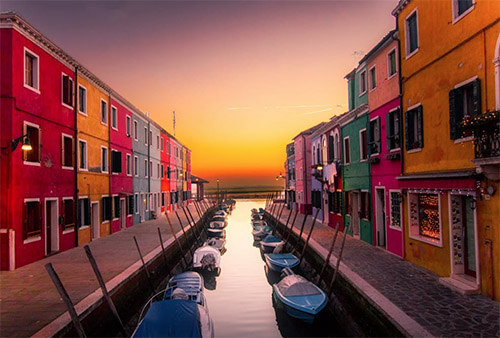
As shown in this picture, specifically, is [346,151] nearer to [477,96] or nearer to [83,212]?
[477,96]

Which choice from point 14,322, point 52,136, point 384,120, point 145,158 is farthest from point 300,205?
point 14,322

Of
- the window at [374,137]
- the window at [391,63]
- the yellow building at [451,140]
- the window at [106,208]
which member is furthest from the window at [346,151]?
the window at [106,208]

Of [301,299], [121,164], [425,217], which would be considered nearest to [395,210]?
[425,217]

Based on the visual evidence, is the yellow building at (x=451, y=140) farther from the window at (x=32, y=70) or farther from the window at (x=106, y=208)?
the window at (x=106, y=208)

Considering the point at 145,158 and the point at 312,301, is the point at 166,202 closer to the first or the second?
the point at 145,158

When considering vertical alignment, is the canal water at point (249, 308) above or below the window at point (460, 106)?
below

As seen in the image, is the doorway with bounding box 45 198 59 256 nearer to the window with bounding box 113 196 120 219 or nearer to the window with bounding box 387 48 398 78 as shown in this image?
the window with bounding box 113 196 120 219

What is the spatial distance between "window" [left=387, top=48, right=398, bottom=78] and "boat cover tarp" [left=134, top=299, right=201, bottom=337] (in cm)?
1207

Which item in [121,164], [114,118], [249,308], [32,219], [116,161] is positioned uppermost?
[114,118]

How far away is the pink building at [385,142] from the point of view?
549 inches

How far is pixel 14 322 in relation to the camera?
7629mm

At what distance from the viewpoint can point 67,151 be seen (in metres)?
17.4

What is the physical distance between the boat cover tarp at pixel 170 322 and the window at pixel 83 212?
1206 cm

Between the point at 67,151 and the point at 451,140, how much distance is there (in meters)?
Result: 16.9
